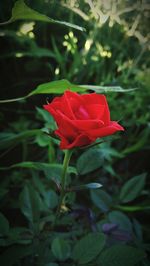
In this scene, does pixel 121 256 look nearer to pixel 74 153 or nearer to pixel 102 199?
pixel 102 199

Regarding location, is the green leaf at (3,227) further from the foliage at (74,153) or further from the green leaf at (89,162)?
the green leaf at (89,162)

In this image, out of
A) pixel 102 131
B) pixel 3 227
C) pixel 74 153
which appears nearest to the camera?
pixel 102 131

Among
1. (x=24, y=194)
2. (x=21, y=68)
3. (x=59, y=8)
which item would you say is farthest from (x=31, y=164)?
(x=59, y=8)

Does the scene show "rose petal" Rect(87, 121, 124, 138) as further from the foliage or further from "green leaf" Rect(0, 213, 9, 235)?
"green leaf" Rect(0, 213, 9, 235)

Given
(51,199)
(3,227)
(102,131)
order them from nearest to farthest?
(102,131) → (3,227) → (51,199)

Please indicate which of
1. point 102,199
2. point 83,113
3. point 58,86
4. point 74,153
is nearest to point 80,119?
point 83,113

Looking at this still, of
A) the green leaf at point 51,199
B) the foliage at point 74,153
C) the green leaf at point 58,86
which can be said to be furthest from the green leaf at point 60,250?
the green leaf at point 58,86

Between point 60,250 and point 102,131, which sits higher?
point 102,131
